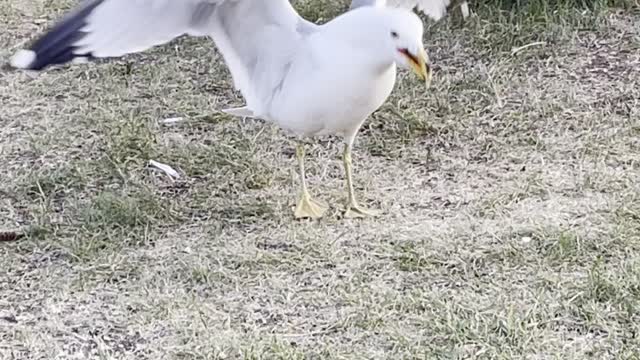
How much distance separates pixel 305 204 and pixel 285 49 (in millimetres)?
394

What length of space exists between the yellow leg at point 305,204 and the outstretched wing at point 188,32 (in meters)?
0.17

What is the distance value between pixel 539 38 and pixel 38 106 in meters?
1.64

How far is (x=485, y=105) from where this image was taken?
3646 mm

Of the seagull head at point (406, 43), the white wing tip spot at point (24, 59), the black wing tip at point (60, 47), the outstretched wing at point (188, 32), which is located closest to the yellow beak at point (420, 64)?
the seagull head at point (406, 43)

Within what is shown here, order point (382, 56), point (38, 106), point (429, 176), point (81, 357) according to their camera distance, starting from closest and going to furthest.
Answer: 1. point (81, 357)
2. point (382, 56)
3. point (429, 176)
4. point (38, 106)

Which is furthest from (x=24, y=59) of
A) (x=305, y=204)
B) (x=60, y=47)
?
(x=305, y=204)

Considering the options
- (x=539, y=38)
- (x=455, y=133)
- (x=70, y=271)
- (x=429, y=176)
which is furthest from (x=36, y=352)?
(x=539, y=38)

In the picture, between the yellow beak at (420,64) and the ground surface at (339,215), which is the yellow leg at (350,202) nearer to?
the ground surface at (339,215)

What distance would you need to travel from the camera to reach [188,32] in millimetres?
2826

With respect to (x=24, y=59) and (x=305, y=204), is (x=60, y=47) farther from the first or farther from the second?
(x=305, y=204)

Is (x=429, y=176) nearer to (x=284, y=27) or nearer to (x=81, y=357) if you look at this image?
(x=284, y=27)

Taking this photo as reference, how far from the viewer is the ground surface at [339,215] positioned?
2537 millimetres

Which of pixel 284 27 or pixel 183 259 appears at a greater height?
pixel 284 27

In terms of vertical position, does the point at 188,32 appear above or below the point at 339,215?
above
